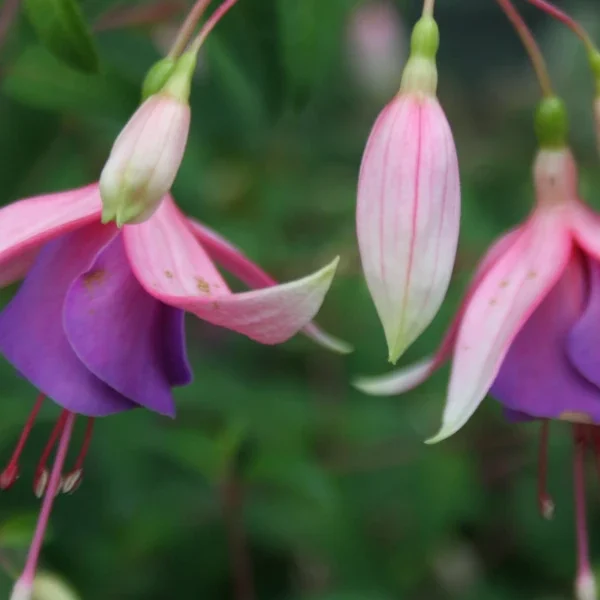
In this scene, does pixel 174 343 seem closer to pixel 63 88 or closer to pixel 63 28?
pixel 63 28

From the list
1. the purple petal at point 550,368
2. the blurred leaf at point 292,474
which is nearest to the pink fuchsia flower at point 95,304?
the purple petal at point 550,368

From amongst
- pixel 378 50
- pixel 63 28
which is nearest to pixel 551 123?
pixel 63 28

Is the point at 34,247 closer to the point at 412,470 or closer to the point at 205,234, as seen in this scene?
the point at 205,234

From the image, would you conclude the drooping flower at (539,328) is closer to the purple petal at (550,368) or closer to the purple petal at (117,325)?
the purple petal at (550,368)

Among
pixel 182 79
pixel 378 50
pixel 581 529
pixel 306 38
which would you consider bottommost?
pixel 378 50

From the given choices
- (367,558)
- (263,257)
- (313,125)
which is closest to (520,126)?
(313,125)
